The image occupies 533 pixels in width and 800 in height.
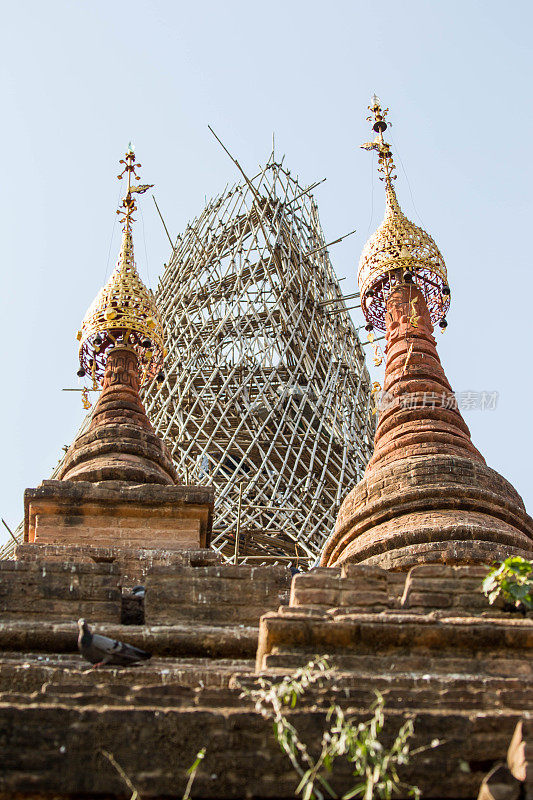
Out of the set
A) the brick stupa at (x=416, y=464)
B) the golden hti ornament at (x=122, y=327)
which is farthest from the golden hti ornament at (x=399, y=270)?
the golden hti ornament at (x=122, y=327)

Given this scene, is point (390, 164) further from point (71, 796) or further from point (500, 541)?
point (71, 796)

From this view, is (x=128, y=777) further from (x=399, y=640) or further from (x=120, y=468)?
(x=120, y=468)

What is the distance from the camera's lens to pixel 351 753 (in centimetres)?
455

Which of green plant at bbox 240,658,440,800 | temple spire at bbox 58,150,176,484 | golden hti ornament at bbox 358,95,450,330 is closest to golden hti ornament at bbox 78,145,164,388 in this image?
temple spire at bbox 58,150,176,484

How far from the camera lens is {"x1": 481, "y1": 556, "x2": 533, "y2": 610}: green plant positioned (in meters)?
6.14

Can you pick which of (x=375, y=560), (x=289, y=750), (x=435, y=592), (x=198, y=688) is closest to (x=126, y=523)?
(x=375, y=560)

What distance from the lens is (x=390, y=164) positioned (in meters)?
15.9

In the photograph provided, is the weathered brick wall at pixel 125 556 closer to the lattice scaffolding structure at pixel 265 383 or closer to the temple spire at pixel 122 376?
the temple spire at pixel 122 376

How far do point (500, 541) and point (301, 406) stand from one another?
15.7 meters

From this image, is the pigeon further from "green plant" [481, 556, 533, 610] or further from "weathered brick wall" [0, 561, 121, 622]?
"green plant" [481, 556, 533, 610]

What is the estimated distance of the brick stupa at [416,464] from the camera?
9.08 meters

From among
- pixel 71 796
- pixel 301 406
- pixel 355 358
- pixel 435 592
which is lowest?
pixel 71 796

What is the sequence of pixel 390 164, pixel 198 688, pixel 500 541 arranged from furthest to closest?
pixel 390 164, pixel 500 541, pixel 198 688

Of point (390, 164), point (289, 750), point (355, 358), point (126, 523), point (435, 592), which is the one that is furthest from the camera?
point (355, 358)
